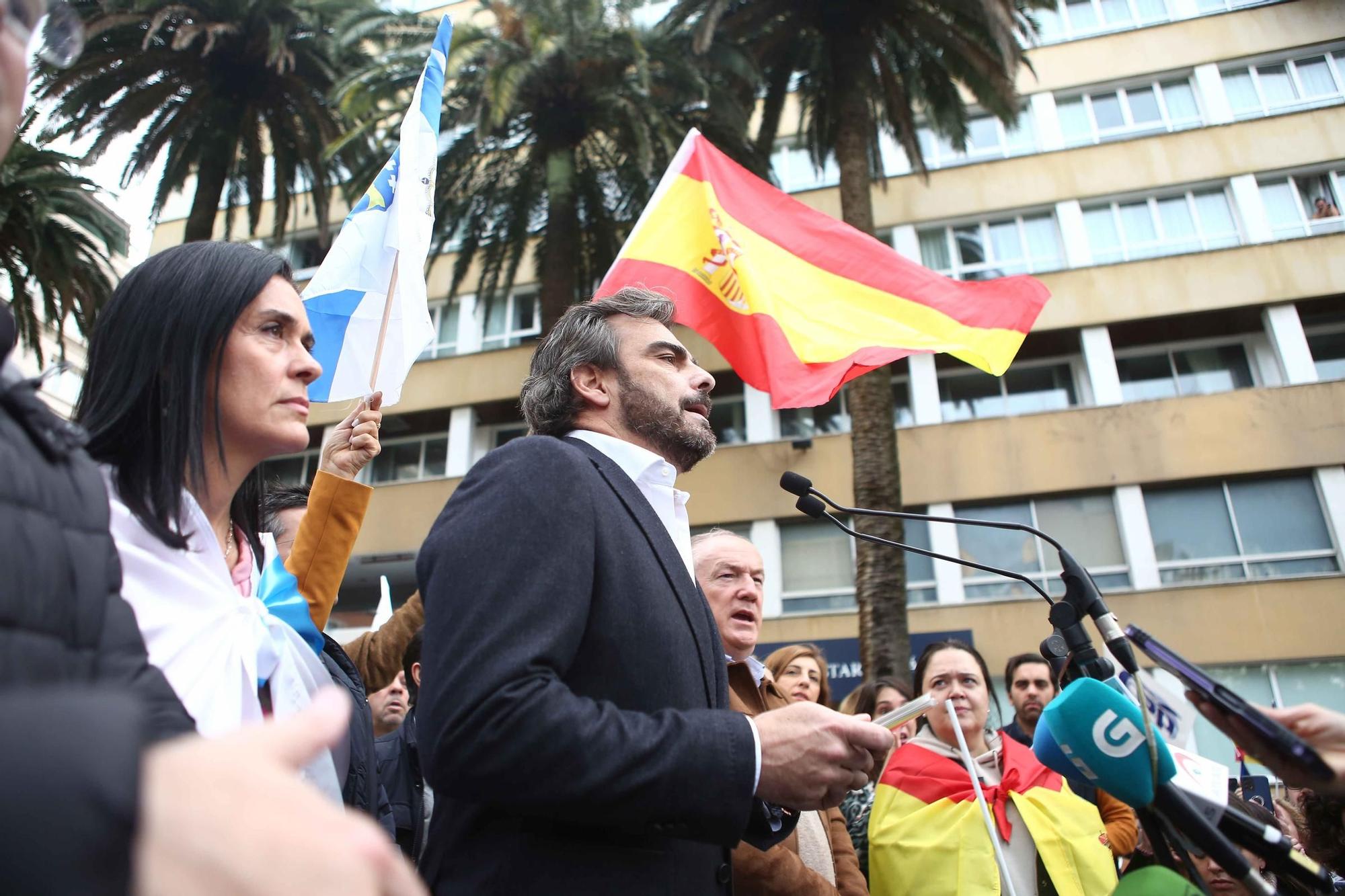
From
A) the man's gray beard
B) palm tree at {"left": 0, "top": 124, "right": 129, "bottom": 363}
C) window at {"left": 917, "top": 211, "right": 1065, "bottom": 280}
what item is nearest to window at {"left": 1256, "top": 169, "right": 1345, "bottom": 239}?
window at {"left": 917, "top": 211, "right": 1065, "bottom": 280}

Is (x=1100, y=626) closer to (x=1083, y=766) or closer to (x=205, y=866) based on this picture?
(x=1083, y=766)

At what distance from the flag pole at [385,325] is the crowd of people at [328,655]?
61 cm

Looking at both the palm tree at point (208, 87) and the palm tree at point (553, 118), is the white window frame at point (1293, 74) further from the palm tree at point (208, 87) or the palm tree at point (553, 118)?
the palm tree at point (208, 87)

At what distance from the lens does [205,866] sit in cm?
56

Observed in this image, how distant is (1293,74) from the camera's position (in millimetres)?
18234

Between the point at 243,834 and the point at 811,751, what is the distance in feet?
4.03

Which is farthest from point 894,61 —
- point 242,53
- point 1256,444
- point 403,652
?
point 403,652

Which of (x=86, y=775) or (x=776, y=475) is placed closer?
(x=86, y=775)

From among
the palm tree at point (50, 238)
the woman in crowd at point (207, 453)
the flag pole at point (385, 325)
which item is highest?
the palm tree at point (50, 238)

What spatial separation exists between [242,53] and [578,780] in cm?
1433

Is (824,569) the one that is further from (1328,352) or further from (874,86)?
(1328,352)

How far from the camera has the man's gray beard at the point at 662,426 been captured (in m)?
2.49

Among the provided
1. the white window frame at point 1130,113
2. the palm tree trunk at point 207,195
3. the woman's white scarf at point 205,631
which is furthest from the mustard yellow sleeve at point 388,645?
the white window frame at point 1130,113

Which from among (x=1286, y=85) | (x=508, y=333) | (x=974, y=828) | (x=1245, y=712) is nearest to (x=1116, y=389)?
(x=1286, y=85)
